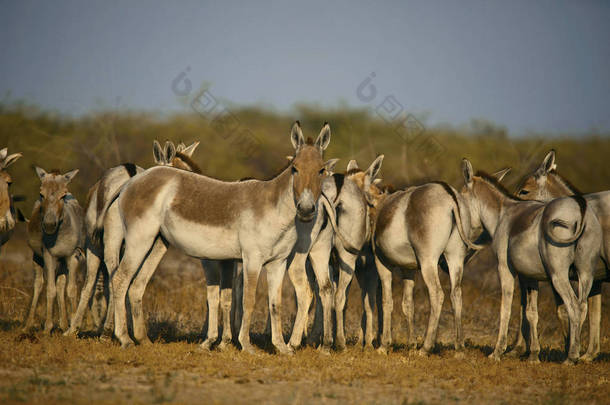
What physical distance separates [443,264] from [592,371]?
3.31m

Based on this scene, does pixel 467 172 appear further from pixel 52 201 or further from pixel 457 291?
pixel 52 201

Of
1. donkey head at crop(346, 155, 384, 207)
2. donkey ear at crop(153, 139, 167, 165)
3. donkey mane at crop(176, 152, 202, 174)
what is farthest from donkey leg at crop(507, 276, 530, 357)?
donkey ear at crop(153, 139, 167, 165)

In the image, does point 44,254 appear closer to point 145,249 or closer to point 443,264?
point 145,249


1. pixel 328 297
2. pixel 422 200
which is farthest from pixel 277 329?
pixel 422 200

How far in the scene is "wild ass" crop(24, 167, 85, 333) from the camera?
1107 cm

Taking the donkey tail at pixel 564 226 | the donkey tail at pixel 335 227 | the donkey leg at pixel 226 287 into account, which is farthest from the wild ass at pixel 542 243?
the donkey leg at pixel 226 287

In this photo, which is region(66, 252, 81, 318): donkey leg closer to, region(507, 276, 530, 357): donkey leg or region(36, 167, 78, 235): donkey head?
region(36, 167, 78, 235): donkey head

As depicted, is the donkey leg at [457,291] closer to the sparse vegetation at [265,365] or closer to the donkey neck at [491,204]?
the sparse vegetation at [265,365]

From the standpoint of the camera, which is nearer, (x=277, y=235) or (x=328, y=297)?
(x=277, y=235)

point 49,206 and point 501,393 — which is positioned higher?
point 49,206

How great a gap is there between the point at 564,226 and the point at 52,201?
863 cm

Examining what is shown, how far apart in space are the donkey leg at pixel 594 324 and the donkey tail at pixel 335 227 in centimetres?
426

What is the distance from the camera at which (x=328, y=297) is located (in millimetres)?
10570

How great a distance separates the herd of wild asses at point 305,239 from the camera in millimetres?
9719
